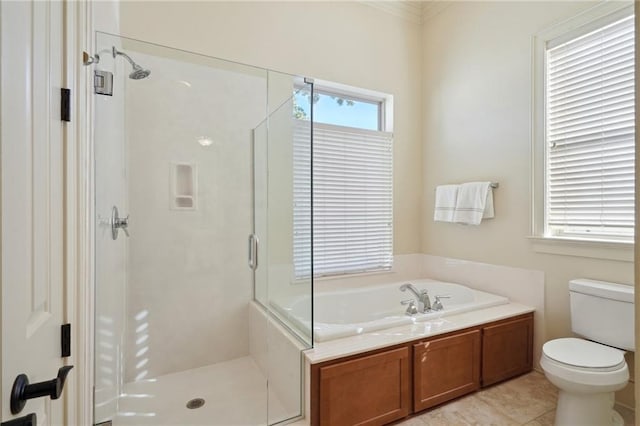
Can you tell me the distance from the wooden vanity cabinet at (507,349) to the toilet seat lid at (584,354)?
372 mm

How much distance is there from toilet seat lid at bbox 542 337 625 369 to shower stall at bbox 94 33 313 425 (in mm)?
1371

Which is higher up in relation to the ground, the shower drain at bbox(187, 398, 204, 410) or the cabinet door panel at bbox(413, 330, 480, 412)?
the cabinet door panel at bbox(413, 330, 480, 412)

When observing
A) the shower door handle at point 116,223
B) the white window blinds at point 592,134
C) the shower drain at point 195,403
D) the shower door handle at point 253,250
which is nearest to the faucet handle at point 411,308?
the white window blinds at point 592,134

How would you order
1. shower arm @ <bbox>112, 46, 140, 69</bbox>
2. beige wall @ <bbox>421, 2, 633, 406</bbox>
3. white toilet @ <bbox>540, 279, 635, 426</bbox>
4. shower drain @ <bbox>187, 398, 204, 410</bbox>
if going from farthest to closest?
beige wall @ <bbox>421, 2, 633, 406</bbox>
shower drain @ <bbox>187, 398, 204, 410</bbox>
shower arm @ <bbox>112, 46, 140, 69</bbox>
white toilet @ <bbox>540, 279, 635, 426</bbox>

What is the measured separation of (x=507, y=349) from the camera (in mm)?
2270

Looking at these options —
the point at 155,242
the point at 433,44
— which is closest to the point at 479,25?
the point at 433,44

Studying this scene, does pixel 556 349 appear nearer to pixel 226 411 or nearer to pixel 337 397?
pixel 337 397

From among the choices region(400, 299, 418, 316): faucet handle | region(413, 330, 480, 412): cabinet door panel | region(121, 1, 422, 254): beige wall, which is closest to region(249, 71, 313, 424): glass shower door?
region(121, 1, 422, 254): beige wall

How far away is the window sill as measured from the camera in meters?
1.93

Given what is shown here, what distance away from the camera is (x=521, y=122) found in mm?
2508

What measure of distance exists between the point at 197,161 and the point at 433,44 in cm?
264

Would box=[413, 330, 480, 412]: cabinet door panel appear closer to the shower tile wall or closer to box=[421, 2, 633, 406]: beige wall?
box=[421, 2, 633, 406]: beige wall

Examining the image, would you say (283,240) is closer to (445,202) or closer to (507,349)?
(445,202)

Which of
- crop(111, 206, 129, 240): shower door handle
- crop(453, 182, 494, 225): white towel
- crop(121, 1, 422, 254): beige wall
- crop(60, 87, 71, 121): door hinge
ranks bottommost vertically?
crop(111, 206, 129, 240): shower door handle
